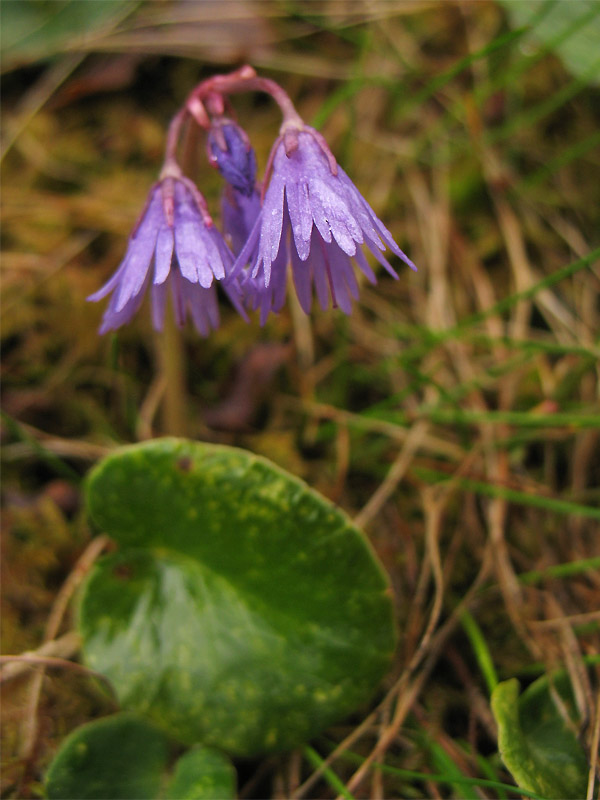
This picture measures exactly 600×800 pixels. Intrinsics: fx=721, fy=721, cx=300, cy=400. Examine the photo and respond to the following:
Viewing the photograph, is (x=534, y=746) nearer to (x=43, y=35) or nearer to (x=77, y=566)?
(x=77, y=566)

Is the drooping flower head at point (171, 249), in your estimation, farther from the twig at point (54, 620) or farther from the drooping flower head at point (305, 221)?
the twig at point (54, 620)

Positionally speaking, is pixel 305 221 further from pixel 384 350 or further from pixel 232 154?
pixel 384 350

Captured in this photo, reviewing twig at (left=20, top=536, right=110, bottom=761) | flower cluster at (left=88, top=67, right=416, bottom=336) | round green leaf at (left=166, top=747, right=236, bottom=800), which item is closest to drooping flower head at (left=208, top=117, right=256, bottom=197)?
flower cluster at (left=88, top=67, right=416, bottom=336)

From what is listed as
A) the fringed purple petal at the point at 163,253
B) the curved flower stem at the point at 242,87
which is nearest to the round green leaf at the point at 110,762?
the fringed purple petal at the point at 163,253

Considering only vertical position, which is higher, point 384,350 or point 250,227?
point 250,227

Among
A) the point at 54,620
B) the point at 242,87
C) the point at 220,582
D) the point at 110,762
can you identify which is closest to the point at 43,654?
the point at 54,620

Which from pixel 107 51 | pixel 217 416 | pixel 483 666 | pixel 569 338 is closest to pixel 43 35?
pixel 107 51
